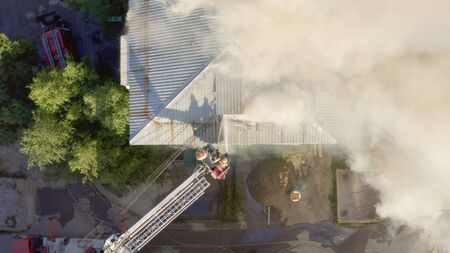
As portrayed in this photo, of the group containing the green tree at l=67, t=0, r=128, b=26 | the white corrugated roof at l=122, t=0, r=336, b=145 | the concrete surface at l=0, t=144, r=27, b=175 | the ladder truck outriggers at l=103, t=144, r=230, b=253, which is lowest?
the ladder truck outriggers at l=103, t=144, r=230, b=253

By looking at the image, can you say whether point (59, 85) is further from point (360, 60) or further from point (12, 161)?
point (360, 60)

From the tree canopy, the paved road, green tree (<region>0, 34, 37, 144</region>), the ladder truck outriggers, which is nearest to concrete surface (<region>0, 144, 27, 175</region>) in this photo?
green tree (<region>0, 34, 37, 144</region>)

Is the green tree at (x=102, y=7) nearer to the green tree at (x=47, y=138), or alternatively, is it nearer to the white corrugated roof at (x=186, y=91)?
the white corrugated roof at (x=186, y=91)

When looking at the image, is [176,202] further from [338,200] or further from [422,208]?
[422,208]

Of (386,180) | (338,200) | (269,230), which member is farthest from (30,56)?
(386,180)

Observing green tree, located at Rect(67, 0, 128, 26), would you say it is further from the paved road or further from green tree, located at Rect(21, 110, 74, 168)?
green tree, located at Rect(21, 110, 74, 168)

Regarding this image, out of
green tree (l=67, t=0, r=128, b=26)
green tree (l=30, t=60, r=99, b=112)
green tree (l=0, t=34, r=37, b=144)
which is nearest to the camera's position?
green tree (l=30, t=60, r=99, b=112)
